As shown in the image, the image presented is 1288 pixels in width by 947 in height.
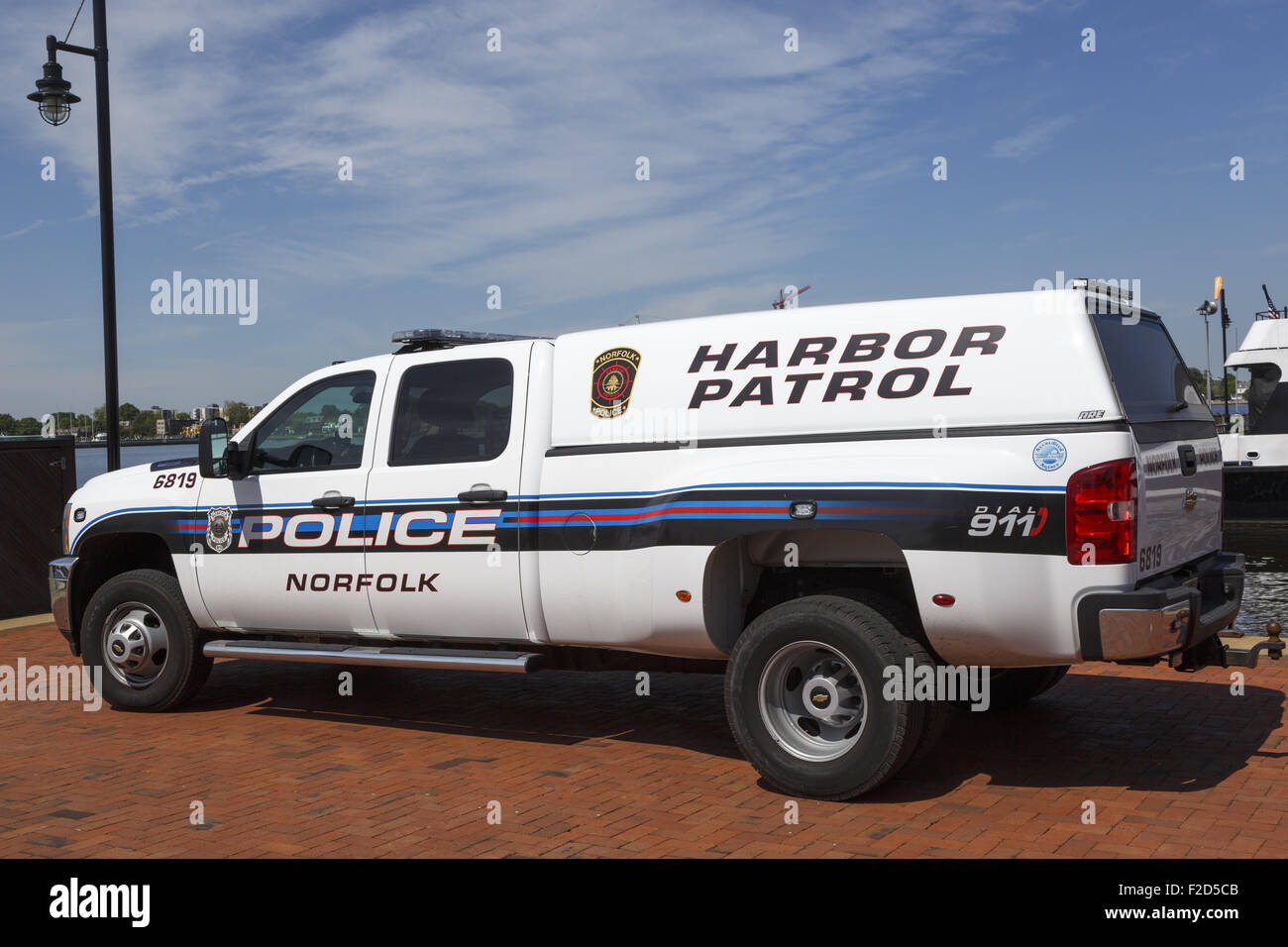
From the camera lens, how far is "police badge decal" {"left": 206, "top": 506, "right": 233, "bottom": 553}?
288 inches

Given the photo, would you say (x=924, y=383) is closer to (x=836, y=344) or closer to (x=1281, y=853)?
(x=836, y=344)

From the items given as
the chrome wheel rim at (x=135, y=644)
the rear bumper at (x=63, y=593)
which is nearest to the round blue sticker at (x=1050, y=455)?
the chrome wheel rim at (x=135, y=644)

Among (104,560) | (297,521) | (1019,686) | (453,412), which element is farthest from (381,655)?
(1019,686)

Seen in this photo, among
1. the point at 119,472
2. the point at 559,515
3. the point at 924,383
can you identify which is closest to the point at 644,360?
the point at 559,515

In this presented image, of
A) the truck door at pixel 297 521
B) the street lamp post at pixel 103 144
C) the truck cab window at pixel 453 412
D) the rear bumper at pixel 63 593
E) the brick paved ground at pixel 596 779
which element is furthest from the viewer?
the street lamp post at pixel 103 144

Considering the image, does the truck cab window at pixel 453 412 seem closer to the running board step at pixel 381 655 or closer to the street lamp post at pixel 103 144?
the running board step at pixel 381 655

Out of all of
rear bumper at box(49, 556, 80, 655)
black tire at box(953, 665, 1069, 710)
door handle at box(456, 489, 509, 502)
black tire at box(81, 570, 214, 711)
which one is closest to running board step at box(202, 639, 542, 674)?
black tire at box(81, 570, 214, 711)

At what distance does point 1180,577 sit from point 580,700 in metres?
3.81

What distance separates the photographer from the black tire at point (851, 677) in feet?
17.3

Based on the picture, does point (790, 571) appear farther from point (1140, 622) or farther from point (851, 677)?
point (1140, 622)

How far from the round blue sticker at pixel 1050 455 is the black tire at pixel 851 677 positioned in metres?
0.96

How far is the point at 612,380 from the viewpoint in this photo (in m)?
6.18
